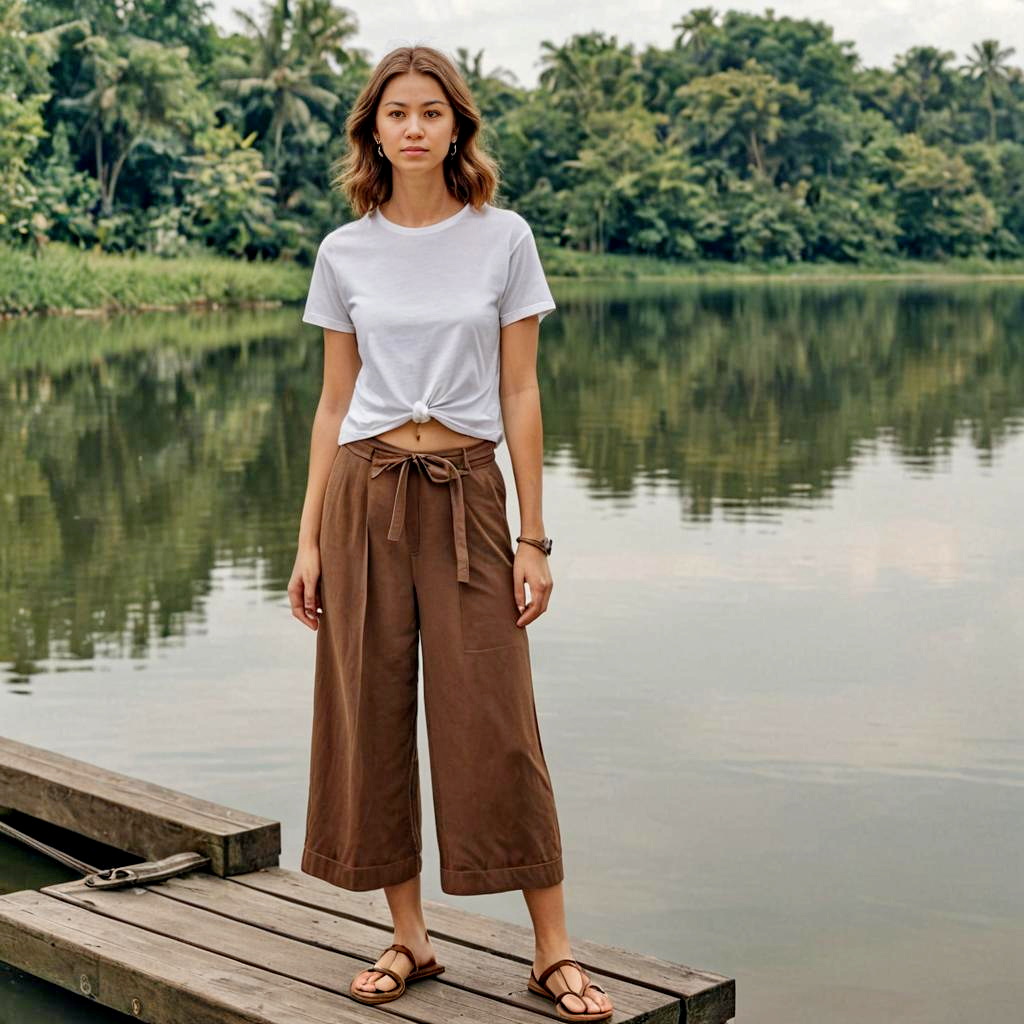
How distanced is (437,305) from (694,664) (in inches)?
140

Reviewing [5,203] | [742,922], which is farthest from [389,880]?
[5,203]

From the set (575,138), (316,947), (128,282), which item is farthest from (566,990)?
(575,138)

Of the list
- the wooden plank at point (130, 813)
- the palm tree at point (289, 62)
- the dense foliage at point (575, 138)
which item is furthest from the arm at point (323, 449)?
the palm tree at point (289, 62)

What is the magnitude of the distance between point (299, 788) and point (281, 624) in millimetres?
1993

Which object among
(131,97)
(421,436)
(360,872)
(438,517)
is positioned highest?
(131,97)

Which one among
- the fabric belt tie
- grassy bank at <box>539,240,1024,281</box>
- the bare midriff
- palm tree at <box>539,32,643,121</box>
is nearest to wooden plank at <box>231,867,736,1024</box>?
the fabric belt tie

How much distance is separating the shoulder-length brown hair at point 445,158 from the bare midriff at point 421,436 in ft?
1.19

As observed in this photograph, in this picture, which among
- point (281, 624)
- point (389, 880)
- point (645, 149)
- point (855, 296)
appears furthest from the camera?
point (645, 149)

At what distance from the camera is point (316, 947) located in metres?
3.15

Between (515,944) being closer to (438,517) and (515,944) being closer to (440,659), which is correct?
(440,659)

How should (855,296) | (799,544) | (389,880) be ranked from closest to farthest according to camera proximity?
(389,880) → (799,544) → (855,296)

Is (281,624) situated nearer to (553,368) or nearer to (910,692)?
(910,692)

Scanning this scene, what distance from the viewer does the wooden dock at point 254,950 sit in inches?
113

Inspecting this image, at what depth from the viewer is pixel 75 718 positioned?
549cm
